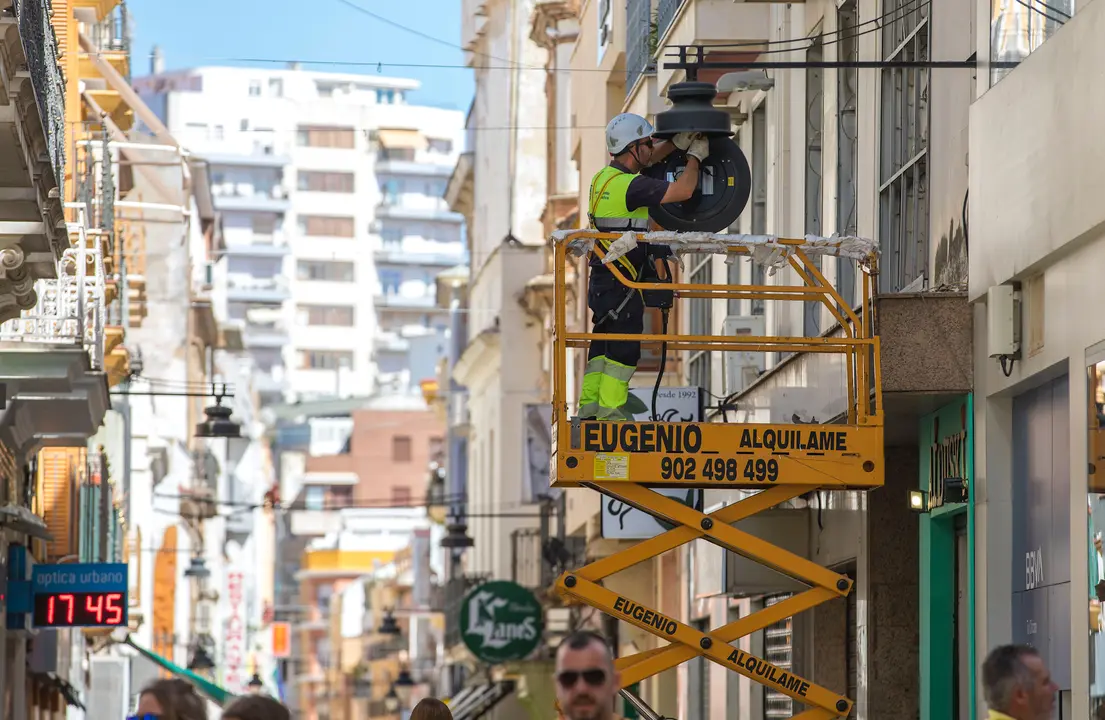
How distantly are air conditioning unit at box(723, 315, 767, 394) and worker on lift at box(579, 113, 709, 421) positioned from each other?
18.0ft

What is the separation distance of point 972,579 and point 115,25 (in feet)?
93.0

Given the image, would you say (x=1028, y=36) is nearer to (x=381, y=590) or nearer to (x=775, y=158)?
(x=775, y=158)

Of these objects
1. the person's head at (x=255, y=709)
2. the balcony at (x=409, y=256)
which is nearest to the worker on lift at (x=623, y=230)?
the person's head at (x=255, y=709)

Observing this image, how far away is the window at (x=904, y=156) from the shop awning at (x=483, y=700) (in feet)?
Answer: 91.7

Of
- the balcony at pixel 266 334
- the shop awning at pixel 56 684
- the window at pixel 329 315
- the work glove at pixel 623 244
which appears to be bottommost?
the shop awning at pixel 56 684

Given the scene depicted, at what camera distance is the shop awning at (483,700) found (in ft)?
146

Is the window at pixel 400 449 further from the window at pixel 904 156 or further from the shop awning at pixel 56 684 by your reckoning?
the window at pixel 904 156

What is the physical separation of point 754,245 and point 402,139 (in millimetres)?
163752

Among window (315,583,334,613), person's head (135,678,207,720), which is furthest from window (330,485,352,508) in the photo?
person's head (135,678,207,720)

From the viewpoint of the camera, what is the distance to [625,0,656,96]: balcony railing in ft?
78.9

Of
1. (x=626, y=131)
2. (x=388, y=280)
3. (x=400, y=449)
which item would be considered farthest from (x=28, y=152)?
(x=388, y=280)

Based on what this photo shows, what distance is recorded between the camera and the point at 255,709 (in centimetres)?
846

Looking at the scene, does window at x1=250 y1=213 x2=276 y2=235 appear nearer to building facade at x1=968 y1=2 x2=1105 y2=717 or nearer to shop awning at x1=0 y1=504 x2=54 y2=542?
shop awning at x1=0 y1=504 x2=54 y2=542

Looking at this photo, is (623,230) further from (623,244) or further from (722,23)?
(722,23)
